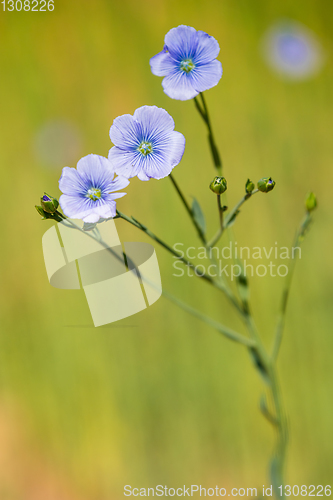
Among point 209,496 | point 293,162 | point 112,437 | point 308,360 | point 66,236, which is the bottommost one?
point 209,496

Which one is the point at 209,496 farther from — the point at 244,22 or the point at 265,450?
the point at 244,22

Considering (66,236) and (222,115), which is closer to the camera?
(66,236)

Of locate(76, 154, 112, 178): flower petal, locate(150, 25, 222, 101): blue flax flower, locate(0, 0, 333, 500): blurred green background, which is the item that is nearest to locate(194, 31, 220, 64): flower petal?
locate(150, 25, 222, 101): blue flax flower


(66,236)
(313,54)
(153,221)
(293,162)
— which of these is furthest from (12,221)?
(313,54)

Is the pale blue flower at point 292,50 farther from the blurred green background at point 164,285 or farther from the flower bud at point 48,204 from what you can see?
the flower bud at point 48,204

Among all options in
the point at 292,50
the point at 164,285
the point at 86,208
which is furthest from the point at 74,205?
the point at 292,50

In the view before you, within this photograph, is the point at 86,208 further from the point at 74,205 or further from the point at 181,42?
the point at 181,42

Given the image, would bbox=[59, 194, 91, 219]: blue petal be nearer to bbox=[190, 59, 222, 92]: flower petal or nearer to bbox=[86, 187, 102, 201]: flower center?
bbox=[86, 187, 102, 201]: flower center
